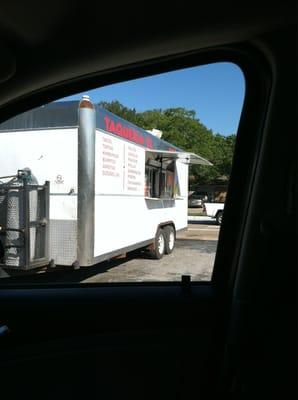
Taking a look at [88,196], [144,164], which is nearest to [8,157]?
[88,196]

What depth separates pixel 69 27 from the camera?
1721 mm

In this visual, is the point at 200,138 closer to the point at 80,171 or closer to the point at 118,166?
the point at 80,171

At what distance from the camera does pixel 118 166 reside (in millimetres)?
6293

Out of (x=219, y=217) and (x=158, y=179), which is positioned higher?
(x=158, y=179)

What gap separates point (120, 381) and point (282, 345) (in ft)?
2.36

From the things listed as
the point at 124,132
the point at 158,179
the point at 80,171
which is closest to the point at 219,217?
the point at 124,132

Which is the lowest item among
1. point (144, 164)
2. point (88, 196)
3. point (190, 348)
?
point (190, 348)

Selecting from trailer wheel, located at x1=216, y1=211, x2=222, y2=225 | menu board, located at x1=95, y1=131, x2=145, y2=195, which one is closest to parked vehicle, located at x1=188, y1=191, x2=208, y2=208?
trailer wheel, located at x1=216, y1=211, x2=222, y2=225

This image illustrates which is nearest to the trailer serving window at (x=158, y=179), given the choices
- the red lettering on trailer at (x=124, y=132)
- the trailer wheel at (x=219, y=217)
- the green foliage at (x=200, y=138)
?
the red lettering on trailer at (x=124, y=132)

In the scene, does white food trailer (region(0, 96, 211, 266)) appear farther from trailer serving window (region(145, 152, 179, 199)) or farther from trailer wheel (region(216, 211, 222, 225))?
trailer wheel (region(216, 211, 222, 225))

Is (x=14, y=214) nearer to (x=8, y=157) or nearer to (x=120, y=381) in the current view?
(x=8, y=157)

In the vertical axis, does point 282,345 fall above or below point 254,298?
below

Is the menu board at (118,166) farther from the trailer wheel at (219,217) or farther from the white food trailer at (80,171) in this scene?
the trailer wheel at (219,217)

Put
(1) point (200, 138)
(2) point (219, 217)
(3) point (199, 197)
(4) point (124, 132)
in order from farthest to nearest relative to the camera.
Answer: (4) point (124, 132) < (3) point (199, 197) < (1) point (200, 138) < (2) point (219, 217)
